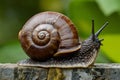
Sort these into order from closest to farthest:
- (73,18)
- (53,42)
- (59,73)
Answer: (59,73), (53,42), (73,18)

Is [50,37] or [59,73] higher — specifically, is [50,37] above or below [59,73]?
above

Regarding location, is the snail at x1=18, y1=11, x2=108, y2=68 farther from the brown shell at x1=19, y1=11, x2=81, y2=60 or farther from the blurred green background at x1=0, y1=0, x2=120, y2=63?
the blurred green background at x1=0, y1=0, x2=120, y2=63

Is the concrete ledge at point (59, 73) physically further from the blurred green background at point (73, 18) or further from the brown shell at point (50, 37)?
the blurred green background at point (73, 18)

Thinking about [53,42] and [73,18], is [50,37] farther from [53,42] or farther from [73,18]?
[73,18]

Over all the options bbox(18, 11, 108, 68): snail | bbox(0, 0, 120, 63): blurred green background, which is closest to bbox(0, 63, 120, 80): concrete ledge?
bbox(18, 11, 108, 68): snail

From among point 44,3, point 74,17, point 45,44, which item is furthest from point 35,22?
point 44,3

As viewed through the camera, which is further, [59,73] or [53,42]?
[53,42]

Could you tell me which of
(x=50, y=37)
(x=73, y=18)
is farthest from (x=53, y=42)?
(x=73, y=18)
